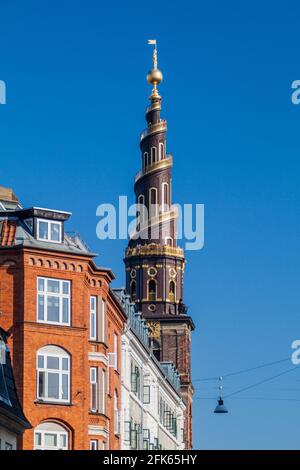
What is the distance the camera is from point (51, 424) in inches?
2464

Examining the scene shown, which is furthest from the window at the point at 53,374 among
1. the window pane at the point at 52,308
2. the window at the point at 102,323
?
the window at the point at 102,323

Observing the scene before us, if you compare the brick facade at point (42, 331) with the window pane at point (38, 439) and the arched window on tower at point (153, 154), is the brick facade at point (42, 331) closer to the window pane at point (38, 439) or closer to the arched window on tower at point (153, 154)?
the window pane at point (38, 439)

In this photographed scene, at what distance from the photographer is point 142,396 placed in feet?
286

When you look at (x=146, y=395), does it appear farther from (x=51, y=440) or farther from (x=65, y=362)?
A: (x=51, y=440)

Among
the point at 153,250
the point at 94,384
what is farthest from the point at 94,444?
the point at 153,250

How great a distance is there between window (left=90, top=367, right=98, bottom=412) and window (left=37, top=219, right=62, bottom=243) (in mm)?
6055

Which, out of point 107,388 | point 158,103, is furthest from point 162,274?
point 107,388

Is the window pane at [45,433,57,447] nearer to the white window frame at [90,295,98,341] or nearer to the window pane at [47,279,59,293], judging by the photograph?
the white window frame at [90,295,98,341]

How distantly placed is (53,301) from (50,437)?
18.8 ft

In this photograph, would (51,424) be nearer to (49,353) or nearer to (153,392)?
(49,353)

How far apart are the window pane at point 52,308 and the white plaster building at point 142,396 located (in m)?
14.0

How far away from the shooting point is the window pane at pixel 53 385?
206 ft
